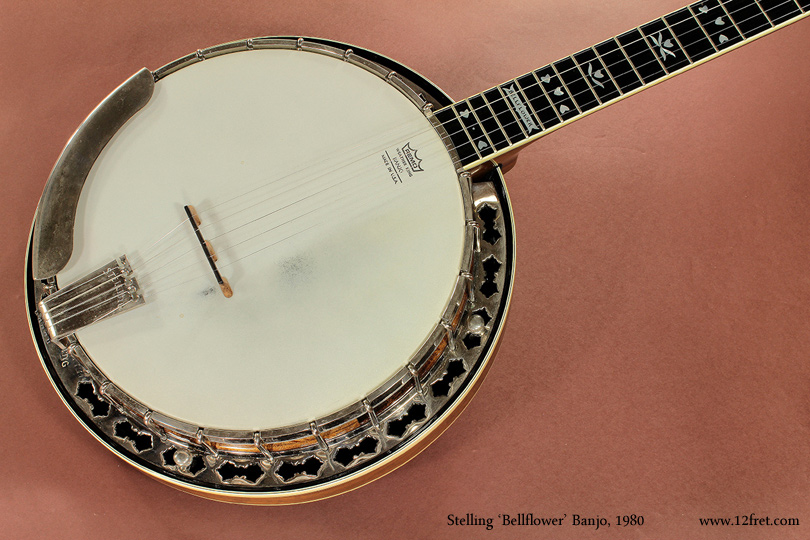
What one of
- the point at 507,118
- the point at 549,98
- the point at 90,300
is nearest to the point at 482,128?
the point at 507,118

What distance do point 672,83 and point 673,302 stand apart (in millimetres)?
648

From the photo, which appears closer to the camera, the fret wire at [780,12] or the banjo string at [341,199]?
the banjo string at [341,199]

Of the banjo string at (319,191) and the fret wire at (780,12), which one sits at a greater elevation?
the banjo string at (319,191)

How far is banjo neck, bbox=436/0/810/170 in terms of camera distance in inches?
46.8

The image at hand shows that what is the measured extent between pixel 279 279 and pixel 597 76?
80 centimetres

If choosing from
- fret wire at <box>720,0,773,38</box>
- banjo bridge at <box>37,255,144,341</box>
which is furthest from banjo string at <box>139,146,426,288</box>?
fret wire at <box>720,0,773,38</box>

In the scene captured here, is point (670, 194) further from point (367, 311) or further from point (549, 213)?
point (367, 311)

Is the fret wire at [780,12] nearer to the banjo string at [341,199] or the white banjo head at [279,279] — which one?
the white banjo head at [279,279]

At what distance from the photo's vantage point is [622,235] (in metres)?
1.55

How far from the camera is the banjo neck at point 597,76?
1188 millimetres

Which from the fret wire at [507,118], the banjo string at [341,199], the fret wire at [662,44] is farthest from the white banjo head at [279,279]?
the fret wire at [662,44]

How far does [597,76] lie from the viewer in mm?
1224

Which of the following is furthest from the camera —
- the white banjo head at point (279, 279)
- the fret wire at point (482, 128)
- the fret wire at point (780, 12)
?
the fret wire at point (780, 12)

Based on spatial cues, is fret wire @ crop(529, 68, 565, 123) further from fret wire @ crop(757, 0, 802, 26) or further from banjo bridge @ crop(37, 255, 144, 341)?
banjo bridge @ crop(37, 255, 144, 341)
